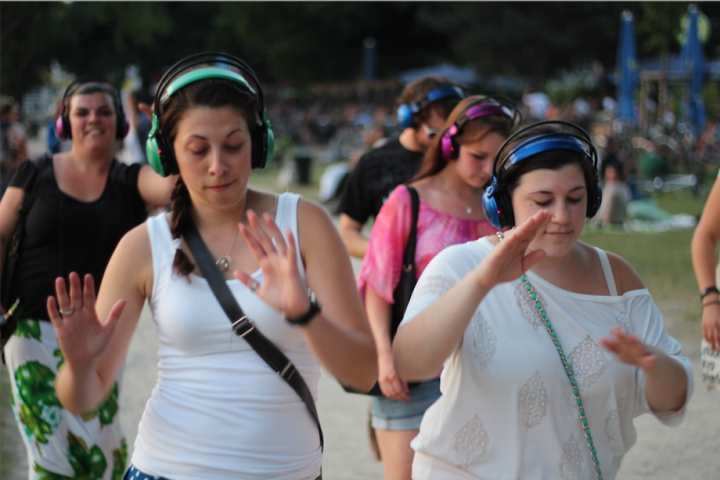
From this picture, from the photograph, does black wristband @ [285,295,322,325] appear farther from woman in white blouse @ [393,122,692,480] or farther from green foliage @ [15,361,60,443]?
green foliage @ [15,361,60,443]

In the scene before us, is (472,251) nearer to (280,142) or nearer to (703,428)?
(703,428)

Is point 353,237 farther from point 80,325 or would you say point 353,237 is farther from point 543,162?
point 80,325

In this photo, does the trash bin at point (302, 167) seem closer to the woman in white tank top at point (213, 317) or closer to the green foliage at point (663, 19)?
the green foliage at point (663, 19)

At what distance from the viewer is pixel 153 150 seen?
2.34 meters

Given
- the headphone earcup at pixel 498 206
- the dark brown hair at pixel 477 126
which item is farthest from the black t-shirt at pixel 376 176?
the headphone earcup at pixel 498 206

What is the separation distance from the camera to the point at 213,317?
210cm

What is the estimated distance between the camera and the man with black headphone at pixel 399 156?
3828 mm

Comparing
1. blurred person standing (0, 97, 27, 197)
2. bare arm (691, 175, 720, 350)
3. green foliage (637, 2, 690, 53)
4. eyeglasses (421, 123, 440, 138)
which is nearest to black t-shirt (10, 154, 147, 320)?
eyeglasses (421, 123, 440, 138)

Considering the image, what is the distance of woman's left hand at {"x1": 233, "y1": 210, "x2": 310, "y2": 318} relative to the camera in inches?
73.6

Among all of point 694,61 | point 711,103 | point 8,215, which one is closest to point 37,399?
point 8,215

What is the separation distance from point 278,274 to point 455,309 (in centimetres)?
45

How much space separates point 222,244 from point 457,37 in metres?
45.8

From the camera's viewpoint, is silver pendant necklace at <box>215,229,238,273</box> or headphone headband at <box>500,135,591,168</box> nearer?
headphone headband at <box>500,135,591,168</box>

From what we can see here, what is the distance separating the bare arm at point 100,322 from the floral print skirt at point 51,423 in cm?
148
